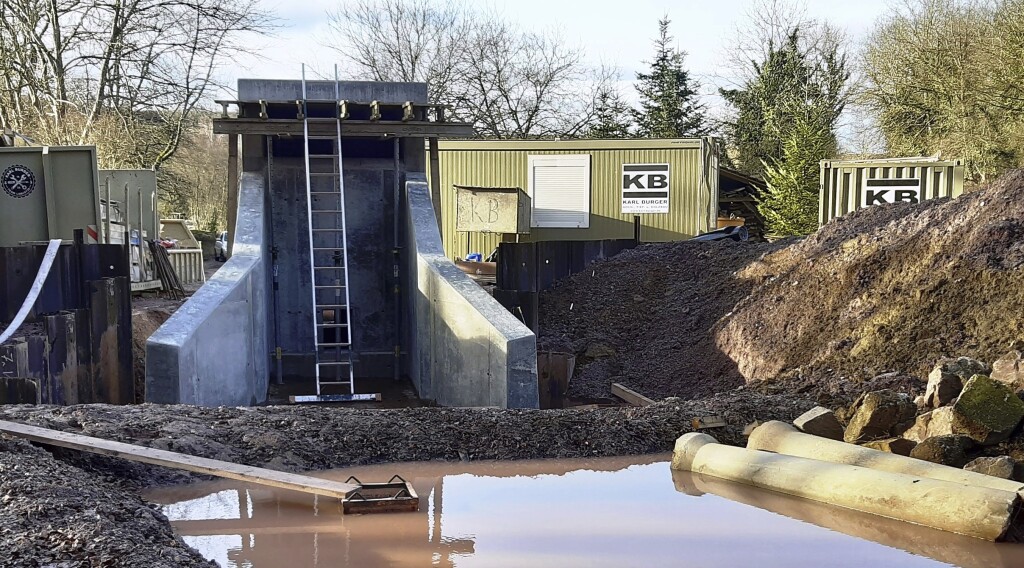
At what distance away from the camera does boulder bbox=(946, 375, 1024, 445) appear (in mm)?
7352

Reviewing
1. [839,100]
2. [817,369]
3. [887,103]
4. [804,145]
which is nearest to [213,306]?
[817,369]

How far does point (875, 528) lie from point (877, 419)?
1.98 meters

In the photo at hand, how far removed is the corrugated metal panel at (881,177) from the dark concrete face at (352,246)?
10.1 meters

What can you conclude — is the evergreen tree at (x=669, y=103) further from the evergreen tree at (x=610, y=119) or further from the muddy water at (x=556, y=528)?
the muddy water at (x=556, y=528)

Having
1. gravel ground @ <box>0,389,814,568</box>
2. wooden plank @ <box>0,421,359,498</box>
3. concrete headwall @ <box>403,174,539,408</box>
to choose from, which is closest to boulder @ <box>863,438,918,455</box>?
gravel ground @ <box>0,389,814,568</box>

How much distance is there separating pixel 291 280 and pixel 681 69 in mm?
31078

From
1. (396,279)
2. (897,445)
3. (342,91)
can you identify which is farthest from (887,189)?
(897,445)

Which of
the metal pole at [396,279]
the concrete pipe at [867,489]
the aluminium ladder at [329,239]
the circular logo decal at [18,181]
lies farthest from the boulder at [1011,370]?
the circular logo decal at [18,181]

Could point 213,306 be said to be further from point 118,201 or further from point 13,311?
point 118,201

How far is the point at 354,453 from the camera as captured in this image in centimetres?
784

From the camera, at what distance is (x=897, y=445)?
7.50 meters

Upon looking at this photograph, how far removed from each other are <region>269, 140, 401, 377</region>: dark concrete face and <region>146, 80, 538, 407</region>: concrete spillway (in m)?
0.02

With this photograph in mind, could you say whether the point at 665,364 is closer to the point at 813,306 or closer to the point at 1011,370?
the point at 813,306

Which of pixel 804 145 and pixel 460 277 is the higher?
pixel 804 145
